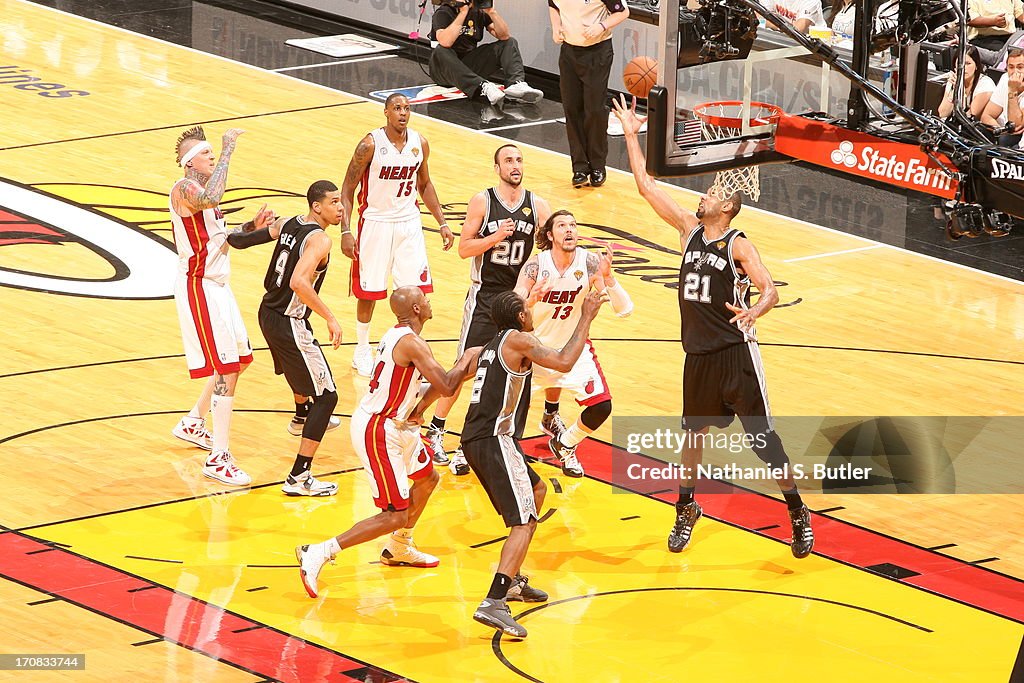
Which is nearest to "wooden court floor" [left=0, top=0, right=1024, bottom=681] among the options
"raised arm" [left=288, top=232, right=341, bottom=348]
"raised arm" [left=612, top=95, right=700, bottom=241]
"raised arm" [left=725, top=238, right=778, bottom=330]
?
"raised arm" [left=288, top=232, right=341, bottom=348]

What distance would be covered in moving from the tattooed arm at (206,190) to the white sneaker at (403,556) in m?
2.44

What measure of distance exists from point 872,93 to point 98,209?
8184 millimetres

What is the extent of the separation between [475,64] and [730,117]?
32.1 ft

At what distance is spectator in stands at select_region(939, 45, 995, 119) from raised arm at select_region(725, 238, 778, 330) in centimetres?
140

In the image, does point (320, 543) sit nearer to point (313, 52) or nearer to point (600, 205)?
point (600, 205)

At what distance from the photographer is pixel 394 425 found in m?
8.98

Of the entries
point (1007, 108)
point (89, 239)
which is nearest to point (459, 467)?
point (1007, 108)

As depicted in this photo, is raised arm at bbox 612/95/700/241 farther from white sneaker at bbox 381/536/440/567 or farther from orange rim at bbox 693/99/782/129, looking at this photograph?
white sneaker at bbox 381/536/440/567

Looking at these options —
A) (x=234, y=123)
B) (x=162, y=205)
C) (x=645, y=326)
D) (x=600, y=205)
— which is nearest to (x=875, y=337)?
(x=645, y=326)

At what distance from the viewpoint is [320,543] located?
8.96 m

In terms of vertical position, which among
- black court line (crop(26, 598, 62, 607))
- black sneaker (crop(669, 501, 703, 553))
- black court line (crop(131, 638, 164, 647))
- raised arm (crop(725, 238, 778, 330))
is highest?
raised arm (crop(725, 238, 778, 330))

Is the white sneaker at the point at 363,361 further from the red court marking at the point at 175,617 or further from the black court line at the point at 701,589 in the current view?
the black court line at the point at 701,589

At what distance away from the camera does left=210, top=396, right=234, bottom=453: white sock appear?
34.0 feet

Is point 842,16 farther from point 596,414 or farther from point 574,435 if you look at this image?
point 574,435
